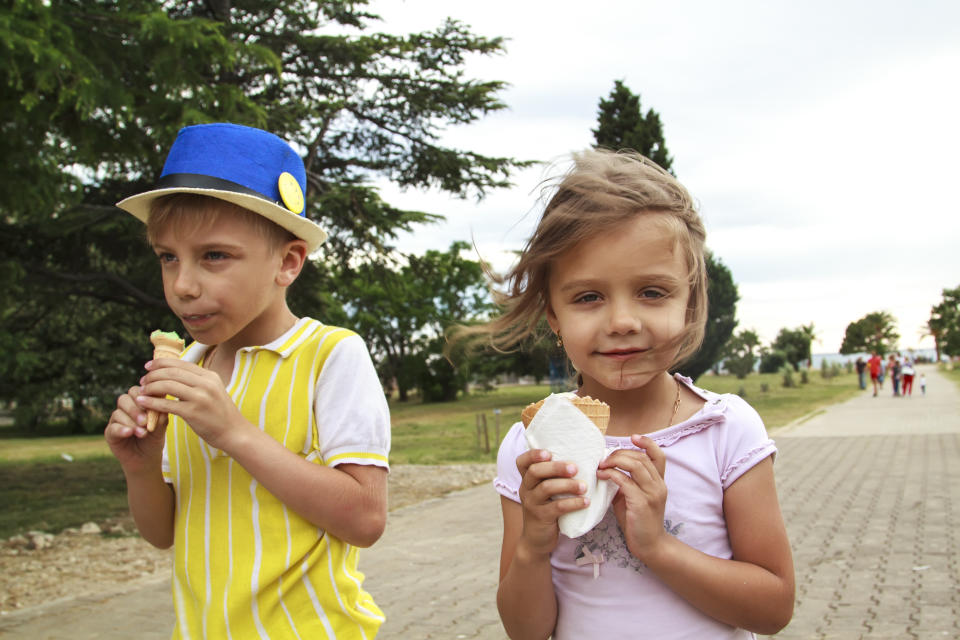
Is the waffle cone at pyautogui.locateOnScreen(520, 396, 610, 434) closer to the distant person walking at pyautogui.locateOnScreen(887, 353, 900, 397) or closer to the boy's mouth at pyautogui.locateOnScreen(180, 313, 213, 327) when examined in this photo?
the boy's mouth at pyautogui.locateOnScreen(180, 313, 213, 327)

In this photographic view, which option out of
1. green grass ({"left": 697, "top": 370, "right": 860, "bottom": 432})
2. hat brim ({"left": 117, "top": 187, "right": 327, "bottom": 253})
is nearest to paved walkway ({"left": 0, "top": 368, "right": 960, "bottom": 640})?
hat brim ({"left": 117, "top": 187, "right": 327, "bottom": 253})

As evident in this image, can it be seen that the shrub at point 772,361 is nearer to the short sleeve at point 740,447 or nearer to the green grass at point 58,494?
the green grass at point 58,494

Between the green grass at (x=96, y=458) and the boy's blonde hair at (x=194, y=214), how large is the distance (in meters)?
9.18

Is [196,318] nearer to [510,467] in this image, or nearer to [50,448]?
[510,467]

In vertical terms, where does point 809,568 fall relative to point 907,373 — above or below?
below

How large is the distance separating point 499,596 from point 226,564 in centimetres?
55

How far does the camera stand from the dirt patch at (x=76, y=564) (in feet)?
22.3

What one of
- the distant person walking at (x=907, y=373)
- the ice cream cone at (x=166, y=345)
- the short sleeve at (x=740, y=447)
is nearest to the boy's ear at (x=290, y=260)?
the ice cream cone at (x=166, y=345)

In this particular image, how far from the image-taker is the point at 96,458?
19516mm

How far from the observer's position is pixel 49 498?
12.5m

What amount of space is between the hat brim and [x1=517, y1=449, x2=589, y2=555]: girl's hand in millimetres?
741

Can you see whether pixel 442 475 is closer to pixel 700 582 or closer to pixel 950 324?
pixel 700 582

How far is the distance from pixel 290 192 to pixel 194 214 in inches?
8.2

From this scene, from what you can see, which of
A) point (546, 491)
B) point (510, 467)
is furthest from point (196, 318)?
point (546, 491)
